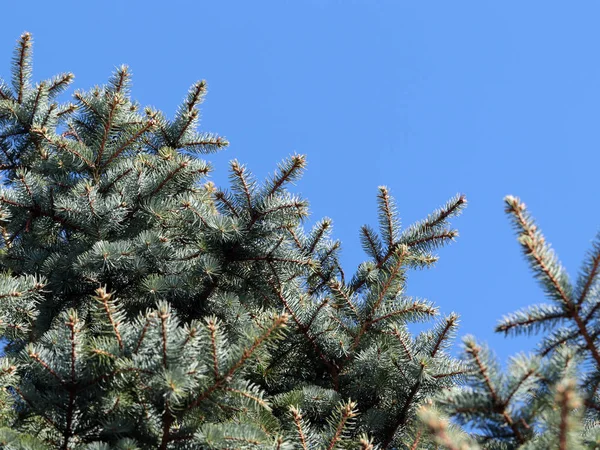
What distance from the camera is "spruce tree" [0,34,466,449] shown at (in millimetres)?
2979

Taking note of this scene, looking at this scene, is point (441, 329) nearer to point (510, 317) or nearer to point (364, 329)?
point (364, 329)

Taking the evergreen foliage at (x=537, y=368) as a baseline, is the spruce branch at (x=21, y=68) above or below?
above

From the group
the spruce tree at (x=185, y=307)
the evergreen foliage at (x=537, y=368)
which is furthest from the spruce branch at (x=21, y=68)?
the evergreen foliage at (x=537, y=368)

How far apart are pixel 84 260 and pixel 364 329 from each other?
5.49 feet

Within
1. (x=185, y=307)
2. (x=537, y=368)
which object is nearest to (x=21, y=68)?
(x=185, y=307)

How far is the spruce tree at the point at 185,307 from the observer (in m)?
2.98

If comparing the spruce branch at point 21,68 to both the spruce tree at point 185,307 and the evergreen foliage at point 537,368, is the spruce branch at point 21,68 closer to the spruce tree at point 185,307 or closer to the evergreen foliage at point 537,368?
the spruce tree at point 185,307

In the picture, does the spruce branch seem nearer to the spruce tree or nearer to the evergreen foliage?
the spruce tree

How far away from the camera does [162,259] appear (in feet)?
14.8

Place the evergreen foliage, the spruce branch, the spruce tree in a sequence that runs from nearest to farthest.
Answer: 1. the evergreen foliage
2. the spruce tree
3. the spruce branch

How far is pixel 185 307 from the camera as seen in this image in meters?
4.43

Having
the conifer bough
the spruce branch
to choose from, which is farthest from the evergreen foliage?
the spruce branch

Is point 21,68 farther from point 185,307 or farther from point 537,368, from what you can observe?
point 537,368

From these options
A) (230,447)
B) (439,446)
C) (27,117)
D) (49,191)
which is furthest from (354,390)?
(27,117)
